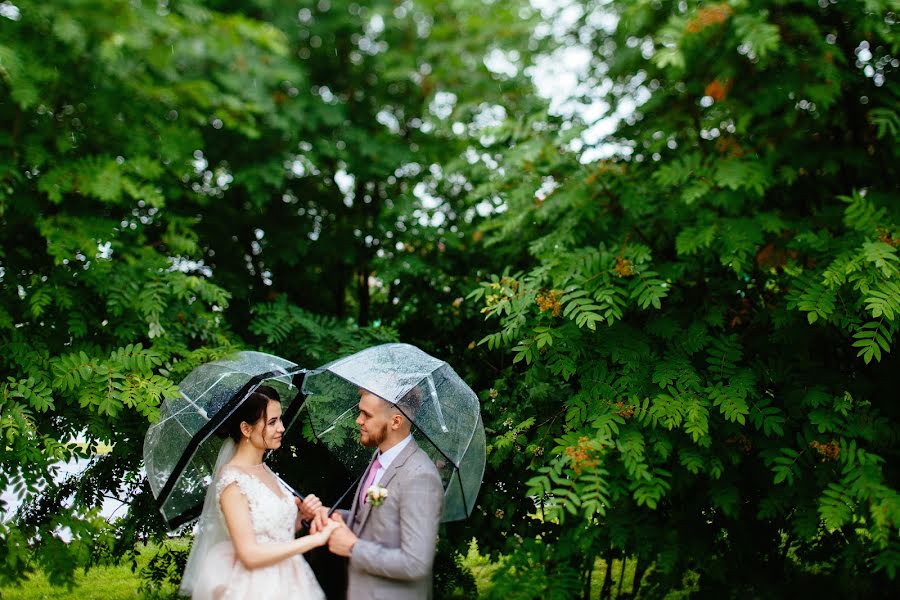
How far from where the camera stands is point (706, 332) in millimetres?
3926

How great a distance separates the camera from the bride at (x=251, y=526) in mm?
2850

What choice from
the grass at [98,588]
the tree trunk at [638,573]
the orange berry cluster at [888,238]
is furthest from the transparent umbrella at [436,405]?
the grass at [98,588]

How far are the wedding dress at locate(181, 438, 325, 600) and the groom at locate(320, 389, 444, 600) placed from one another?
25 centimetres

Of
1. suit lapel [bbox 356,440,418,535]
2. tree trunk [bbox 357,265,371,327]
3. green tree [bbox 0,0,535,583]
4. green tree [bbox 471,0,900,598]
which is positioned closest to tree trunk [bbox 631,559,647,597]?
green tree [bbox 471,0,900,598]

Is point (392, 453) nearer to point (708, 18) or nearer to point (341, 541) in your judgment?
point (341, 541)

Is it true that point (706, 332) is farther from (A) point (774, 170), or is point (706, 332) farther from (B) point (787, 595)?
(B) point (787, 595)

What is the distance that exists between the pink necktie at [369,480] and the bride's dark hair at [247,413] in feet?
1.82

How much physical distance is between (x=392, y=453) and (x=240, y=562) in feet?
2.57

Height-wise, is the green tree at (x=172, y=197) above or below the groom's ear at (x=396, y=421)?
above

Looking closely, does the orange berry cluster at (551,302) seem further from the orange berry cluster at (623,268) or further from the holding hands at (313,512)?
the holding hands at (313,512)

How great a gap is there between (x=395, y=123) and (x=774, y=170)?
3.87 meters

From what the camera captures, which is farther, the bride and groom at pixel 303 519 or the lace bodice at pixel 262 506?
the lace bodice at pixel 262 506

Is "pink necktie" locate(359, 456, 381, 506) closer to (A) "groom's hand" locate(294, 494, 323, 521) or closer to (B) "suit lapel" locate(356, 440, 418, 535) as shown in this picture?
(B) "suit lapel" locate(356, 440, 418, 535)

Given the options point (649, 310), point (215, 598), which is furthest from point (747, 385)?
point (215, 598)
